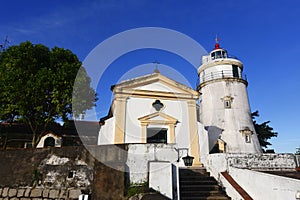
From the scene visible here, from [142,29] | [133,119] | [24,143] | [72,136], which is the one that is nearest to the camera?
[142,29]

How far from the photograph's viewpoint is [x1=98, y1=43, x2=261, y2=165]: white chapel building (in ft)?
42.7

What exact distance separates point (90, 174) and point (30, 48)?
348 inches

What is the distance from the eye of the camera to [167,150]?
23.9 feet

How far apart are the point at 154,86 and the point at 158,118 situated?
7.39ft

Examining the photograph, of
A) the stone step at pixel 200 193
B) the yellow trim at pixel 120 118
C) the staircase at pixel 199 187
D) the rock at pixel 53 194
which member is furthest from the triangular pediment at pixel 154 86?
the stone step at pixel 200 193

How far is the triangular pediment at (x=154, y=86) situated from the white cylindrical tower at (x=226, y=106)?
408 centimetres

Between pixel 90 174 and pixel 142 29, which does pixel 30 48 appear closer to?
pixel 142 29

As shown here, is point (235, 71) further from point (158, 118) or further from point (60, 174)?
point (60, 174)

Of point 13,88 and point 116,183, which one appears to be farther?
point 13,88

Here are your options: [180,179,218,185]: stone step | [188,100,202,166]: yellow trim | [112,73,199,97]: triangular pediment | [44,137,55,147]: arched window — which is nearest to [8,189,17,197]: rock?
[180,179,218,185]: stone step

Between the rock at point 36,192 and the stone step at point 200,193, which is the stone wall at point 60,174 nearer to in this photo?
the rock at point 36,192

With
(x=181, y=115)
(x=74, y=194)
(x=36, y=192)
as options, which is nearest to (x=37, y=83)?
(x=36, y=192)

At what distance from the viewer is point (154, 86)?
1423 centimetres

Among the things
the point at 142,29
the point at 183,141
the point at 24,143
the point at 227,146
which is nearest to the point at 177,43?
the point at 142,29
